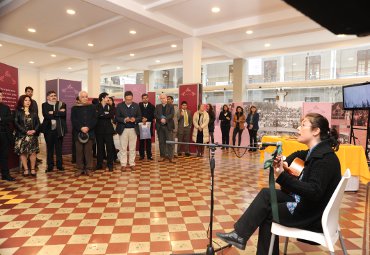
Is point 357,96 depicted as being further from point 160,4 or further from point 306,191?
point 306,191

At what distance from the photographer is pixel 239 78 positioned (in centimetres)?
1080

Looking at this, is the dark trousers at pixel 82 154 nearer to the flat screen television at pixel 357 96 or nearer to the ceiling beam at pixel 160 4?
the ceiling beam at pixel 160 4

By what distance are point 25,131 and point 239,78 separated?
8.31 metres

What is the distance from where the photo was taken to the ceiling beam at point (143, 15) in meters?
5.59

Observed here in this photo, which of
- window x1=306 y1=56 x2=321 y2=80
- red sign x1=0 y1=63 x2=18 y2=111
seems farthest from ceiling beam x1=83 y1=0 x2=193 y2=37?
window x1=306 y1=56 x2=321 y2=80

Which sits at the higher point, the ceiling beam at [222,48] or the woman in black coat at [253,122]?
the ceiling beam at [222,48]

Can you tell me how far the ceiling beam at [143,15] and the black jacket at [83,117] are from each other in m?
2.30

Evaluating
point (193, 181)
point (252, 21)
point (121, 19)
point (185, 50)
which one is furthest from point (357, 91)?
point (121, 19)

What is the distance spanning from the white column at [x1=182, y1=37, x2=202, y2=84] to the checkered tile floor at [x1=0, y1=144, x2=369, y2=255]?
355 cm

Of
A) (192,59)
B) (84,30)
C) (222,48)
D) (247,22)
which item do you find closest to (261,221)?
(247,22)

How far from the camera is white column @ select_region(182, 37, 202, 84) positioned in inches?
307

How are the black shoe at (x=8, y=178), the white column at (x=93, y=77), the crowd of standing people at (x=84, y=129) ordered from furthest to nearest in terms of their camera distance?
the white column at (x=93, y=77) → the crowd of standing people at (x=84, y=129) → the black shoe at (x=8, y=178)

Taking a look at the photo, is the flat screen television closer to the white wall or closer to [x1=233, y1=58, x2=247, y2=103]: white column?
[x1=233, y1=58, x2=247, y2=103]: white column

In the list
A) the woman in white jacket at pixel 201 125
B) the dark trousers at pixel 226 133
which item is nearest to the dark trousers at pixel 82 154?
the woman in white jacket at pixel 201 125
